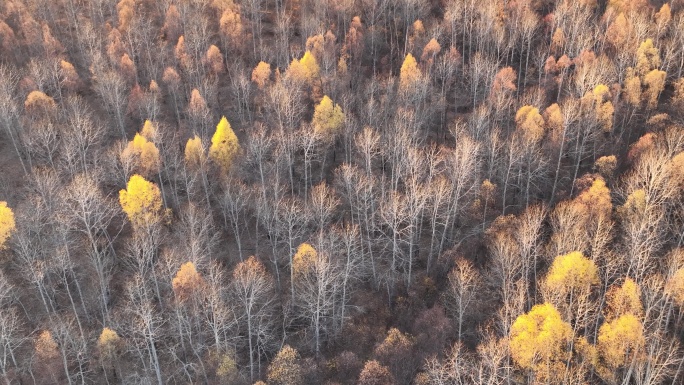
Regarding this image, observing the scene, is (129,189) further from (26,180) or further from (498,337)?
(498,337)

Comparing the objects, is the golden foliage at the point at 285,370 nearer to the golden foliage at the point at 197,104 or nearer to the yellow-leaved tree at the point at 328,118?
the yellow-leaved tree at the point at 328,118

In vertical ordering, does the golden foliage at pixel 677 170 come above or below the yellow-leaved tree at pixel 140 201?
above

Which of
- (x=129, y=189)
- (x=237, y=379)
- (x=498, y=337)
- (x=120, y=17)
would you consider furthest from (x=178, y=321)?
(x=120, y=17)

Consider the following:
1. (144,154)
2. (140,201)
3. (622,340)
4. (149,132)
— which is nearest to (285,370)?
(622,340)

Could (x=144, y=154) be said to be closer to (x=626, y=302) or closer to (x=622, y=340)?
(x=626, y=302)

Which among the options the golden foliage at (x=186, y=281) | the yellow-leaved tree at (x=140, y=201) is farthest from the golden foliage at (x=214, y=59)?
the golden foliage at (x=186, y=281)

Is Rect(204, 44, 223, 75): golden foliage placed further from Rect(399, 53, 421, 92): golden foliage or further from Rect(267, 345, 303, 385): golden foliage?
Rect(267, 345, 303, 385): golden foliage

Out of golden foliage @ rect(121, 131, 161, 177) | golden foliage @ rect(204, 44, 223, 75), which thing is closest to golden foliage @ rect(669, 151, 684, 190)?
golden foliage @ rect(121, 131, 161, 177)
